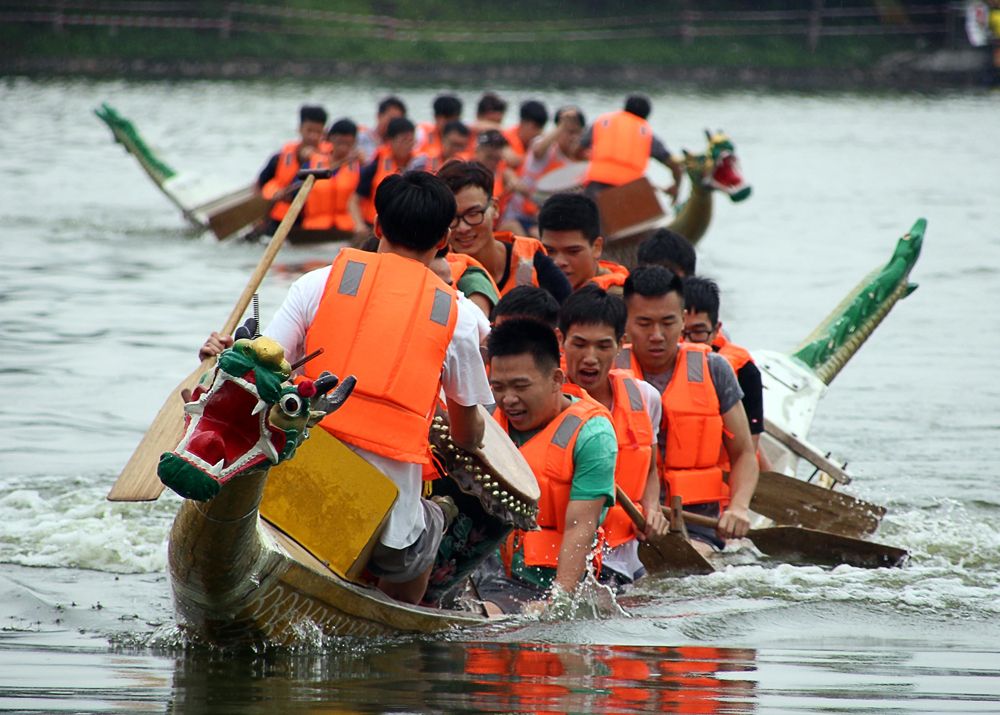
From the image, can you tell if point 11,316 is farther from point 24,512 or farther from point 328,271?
point 328,271

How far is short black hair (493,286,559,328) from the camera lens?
17.0ft

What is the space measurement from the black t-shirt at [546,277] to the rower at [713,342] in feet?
1.60

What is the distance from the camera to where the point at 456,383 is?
14.1 feet

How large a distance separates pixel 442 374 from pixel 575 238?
2374 millimetres

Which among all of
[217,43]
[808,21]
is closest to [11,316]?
[217,43]

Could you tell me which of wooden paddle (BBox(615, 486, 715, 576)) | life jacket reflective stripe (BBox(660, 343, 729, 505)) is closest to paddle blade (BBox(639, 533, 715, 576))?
wooden paddle (BBox(615, 486, 715, 576))

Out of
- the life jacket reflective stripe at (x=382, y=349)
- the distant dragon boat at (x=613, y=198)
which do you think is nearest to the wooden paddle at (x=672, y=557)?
the life jacket reflective stripe at (x=382, y=349)

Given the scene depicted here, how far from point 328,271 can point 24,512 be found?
2.97 meters

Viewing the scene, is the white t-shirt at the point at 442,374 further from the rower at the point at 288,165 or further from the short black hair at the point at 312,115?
the short black hair at the point at 312,115

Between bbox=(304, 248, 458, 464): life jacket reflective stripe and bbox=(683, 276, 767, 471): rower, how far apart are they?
7.30 feet

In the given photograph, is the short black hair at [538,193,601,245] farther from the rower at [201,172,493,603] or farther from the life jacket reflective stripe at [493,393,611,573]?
the rower at [201,172,493,603]

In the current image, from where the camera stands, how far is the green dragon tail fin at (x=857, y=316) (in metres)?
8.16

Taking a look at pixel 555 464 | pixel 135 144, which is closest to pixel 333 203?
pixel 135 144

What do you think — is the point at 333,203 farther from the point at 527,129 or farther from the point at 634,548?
the point at 634,548
